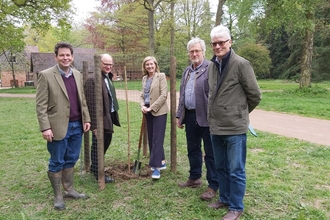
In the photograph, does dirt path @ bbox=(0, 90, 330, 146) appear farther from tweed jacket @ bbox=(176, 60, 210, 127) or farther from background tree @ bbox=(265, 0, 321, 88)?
background tree @ bbox=(265, 0, 321, 88)

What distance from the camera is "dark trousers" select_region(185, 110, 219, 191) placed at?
3.62 metres

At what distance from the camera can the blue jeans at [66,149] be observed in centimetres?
334

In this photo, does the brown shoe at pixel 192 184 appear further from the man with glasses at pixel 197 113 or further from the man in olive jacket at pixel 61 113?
the man in olive jacket at pixel 61 113

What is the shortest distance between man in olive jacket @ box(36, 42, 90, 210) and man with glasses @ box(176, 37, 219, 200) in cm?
133

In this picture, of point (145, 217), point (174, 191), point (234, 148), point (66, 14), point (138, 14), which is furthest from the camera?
point (138, 14)

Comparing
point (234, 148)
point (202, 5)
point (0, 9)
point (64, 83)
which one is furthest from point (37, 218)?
point (202, 5)

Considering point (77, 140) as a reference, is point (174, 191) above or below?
below

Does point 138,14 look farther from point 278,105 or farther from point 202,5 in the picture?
point 278,105

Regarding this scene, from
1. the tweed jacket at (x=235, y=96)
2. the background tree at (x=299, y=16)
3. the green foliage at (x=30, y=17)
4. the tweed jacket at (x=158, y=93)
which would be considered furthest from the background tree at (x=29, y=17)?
the tweed jacket at (x=235, y=96)

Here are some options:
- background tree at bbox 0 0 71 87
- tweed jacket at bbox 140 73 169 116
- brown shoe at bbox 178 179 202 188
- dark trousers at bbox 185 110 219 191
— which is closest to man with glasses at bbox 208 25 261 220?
dark trousers at bbox 185 110 219 191

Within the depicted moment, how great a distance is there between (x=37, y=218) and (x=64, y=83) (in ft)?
5.13

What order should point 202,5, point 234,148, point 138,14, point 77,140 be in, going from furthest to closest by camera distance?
point 202,5 → point 138,14 → point 77,140 → point 234,148

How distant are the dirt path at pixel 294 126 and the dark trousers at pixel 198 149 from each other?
11.8 feet

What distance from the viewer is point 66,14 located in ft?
61.3
